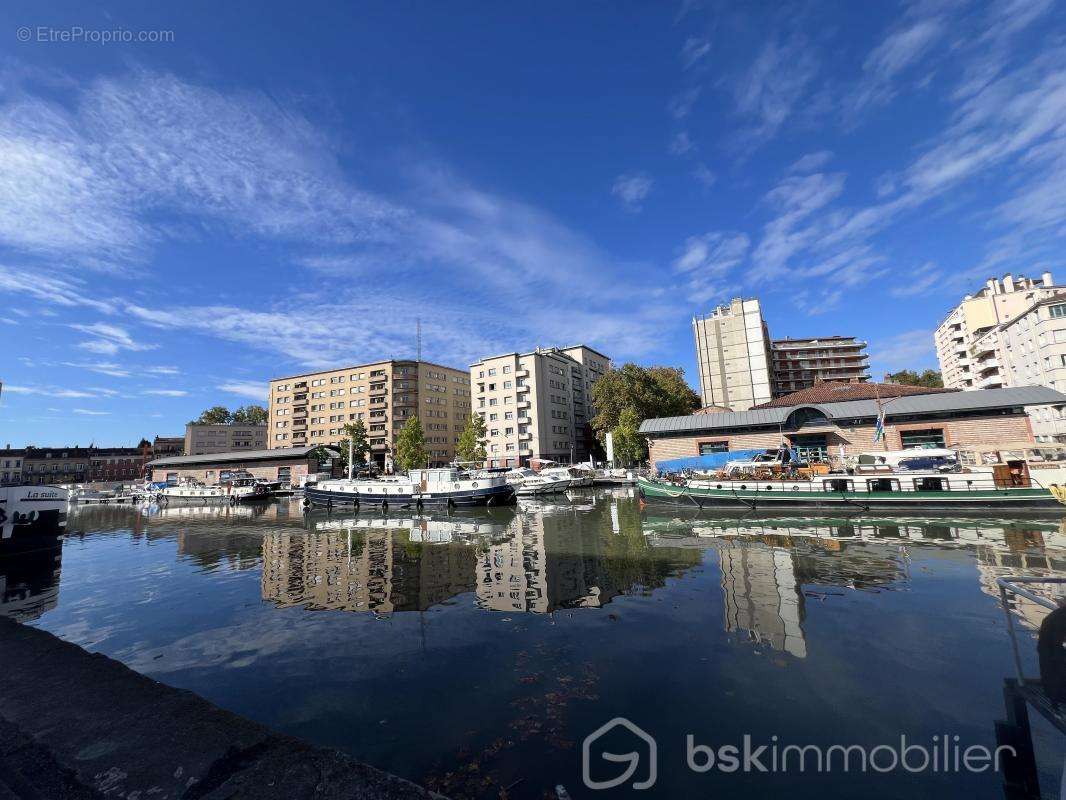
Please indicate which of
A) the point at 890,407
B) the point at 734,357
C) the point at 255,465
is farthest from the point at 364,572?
the point at 734,357

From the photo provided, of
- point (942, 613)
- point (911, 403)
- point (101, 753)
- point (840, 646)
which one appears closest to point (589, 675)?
point (840, 646)

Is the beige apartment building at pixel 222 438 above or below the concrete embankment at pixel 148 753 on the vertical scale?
above

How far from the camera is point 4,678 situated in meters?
6.66

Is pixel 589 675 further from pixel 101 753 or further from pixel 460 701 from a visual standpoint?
pixel 101 753

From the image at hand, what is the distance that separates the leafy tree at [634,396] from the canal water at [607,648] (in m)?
46.6

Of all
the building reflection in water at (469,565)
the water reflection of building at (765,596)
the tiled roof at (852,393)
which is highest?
the tiled roof at (852,393)

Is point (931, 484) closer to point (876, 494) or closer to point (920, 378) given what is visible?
point (876, 494)

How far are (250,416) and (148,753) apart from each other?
5906 inches

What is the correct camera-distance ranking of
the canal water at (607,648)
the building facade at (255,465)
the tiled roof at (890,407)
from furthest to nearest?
the building facade at (255,465), the tiled roof at (890,407), the canal water at (607,648)

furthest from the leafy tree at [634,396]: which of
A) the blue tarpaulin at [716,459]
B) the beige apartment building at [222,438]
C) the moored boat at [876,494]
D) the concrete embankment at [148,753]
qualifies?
the beige apartment building at [222,438]

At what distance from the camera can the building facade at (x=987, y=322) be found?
234 ft

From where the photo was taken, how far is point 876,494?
91.4 ft

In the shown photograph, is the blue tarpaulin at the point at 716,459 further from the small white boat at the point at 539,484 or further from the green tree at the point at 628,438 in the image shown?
the green tree at the point at 628,438

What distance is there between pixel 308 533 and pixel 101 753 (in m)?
27.7
